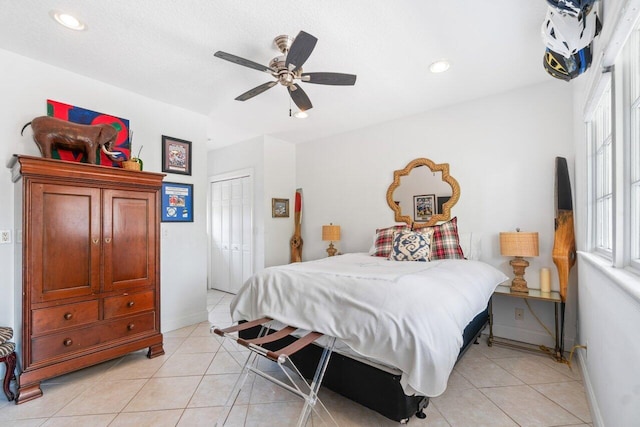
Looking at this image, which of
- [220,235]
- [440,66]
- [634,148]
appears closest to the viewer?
[634,148]

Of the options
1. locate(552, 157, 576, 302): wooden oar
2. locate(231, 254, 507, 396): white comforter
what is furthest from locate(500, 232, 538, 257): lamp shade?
locate(231, 254, 507, 396): white comforter

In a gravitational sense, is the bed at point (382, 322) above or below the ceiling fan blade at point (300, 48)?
below

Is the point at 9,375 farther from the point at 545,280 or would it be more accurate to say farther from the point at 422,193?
the point at 545,280

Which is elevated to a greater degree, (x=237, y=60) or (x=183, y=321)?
(x=237, y=60)

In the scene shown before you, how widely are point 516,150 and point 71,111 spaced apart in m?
4.16

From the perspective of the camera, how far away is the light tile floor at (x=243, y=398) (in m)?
1.70

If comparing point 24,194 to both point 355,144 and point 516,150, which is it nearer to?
point 355,144

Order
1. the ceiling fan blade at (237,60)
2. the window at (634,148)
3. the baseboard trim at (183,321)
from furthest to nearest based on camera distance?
the baseboard trim at (183,321) < the ceiling fan blade at (237,60) < the window at (634,148)

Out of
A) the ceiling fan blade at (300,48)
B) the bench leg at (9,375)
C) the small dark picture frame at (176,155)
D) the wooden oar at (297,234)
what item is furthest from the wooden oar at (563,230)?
the bench leg at (9,375)

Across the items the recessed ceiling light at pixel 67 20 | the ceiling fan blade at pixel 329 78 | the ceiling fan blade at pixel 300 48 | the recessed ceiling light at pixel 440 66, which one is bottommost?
the ceiling fan blade at pixel 329 78

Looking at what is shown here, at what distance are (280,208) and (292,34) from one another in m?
2.80

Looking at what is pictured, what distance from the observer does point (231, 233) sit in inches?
191

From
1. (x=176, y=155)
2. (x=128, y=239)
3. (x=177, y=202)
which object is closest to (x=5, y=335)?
(x=128, y=239)

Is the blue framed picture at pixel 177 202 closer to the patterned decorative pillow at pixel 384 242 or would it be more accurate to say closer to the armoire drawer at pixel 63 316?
the armoire drawer at pixel 63 316
